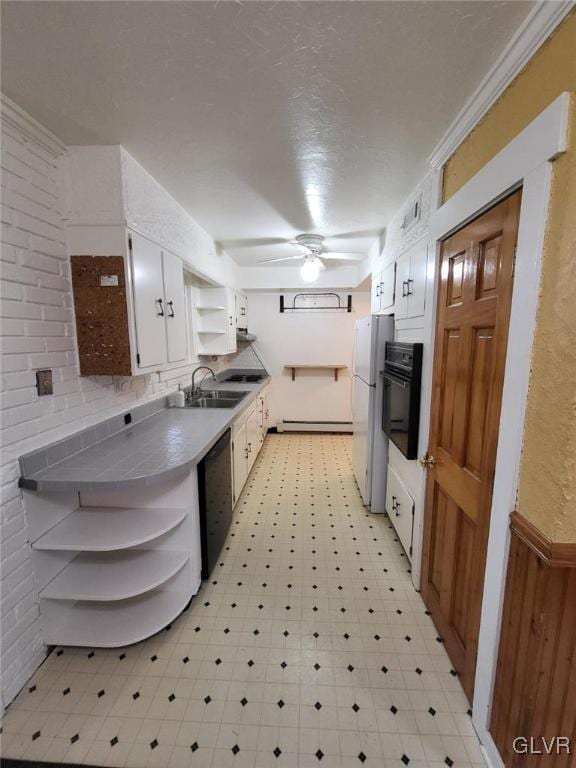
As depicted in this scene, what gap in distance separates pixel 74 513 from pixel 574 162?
2401mm

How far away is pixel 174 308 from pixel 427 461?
6.21 ft

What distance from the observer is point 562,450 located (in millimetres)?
849

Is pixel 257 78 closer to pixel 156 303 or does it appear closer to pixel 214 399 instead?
pixel 156 303

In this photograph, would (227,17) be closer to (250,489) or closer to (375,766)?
(375,766)

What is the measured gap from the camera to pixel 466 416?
137 centimetres

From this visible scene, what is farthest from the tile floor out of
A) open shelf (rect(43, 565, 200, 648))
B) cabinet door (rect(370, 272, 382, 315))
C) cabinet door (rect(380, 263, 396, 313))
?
cabinet door (rect(370, 272, 382, 315))

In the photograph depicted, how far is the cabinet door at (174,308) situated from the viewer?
2.13 meters

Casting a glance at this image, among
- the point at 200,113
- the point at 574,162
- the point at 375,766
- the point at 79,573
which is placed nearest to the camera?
the point at 574,162

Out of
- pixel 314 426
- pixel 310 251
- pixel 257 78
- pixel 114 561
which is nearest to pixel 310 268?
pixel 310 251

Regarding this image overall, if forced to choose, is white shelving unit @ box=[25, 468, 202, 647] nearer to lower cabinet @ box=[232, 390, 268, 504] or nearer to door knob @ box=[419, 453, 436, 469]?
lower cabinet @ box=[232, 390, 268, 504]

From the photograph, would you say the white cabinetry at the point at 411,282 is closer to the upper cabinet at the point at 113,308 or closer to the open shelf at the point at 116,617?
the upper cabinet at the point at 113,308

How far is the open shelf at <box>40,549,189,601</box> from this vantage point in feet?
4.87

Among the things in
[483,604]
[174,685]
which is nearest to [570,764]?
[483,604]

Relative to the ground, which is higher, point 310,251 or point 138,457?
point 310,251
